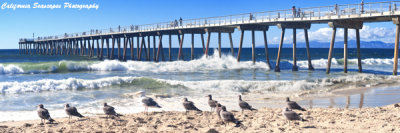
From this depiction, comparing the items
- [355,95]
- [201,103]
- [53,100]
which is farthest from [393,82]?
[53,100]

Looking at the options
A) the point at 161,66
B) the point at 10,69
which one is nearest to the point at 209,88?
the point at 161,66

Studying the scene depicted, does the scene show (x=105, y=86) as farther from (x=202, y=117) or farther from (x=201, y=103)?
(x=202, y=117)

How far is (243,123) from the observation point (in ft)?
26.6

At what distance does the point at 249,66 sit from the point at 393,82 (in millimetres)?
15424

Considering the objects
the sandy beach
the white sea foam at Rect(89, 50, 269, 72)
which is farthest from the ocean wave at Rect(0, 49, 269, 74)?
the sandy beach

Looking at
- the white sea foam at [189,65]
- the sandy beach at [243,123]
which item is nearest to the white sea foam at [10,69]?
the white sea foam at [189,65]

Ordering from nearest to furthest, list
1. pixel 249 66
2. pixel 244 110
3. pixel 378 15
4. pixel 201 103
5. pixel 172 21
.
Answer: pixel 244 110 < pixel 201 103 < pixel 378 15 < pixel 249 66 < pixel 172 21

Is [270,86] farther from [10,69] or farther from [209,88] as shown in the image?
[10,69]

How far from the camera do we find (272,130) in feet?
24.2

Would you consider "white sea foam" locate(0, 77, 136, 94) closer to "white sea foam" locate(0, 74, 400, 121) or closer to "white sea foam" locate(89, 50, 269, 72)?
"white sea foam" locate(0, 74, 400, 121)

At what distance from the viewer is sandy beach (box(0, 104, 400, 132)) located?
754 centimetres

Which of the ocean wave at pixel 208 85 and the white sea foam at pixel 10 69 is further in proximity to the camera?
the white sea foam at pixel 10 69

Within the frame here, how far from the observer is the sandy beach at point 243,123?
7.54 m

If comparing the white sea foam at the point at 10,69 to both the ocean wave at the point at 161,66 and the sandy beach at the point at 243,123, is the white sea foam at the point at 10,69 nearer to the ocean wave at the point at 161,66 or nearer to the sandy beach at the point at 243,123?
the ocean wave at the point at 161,66
